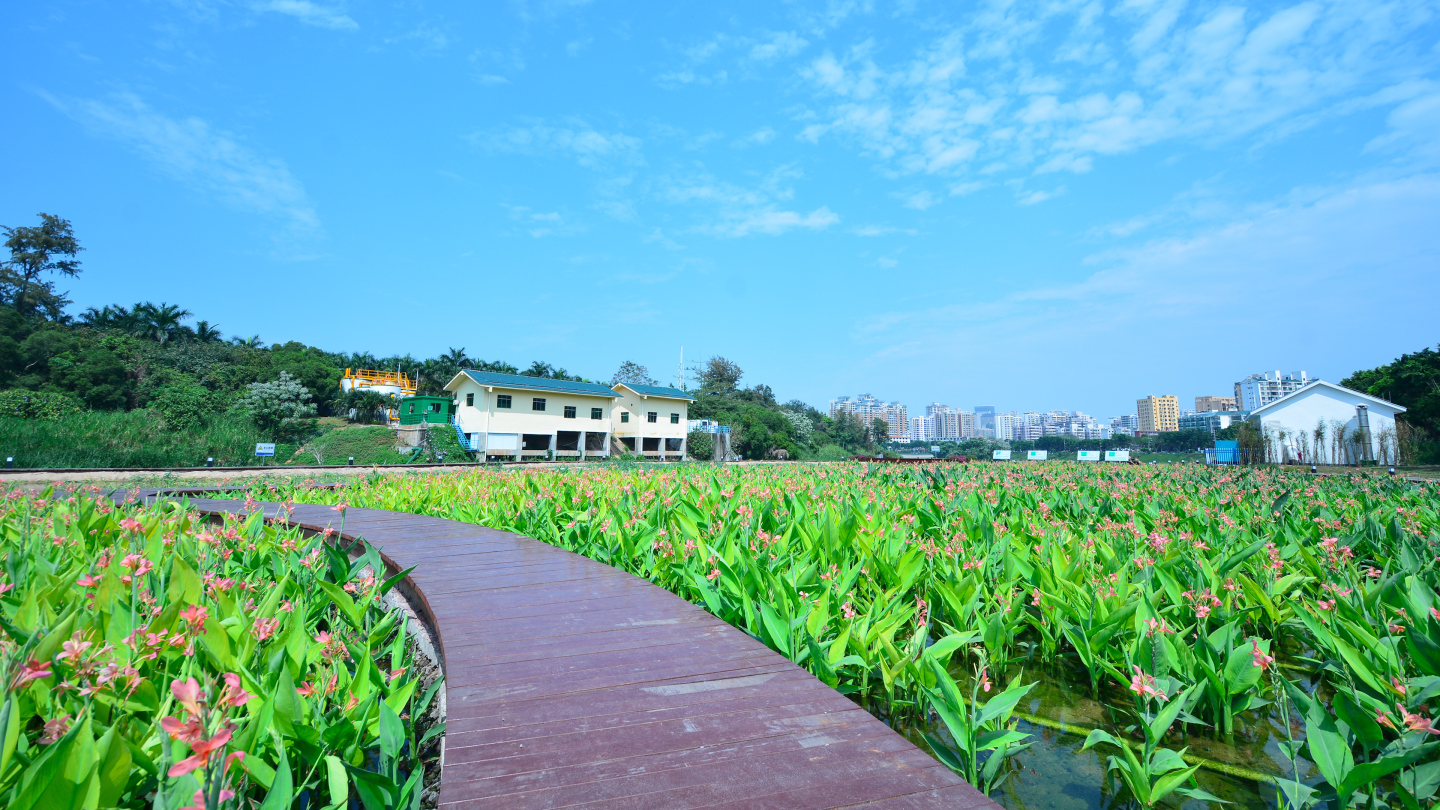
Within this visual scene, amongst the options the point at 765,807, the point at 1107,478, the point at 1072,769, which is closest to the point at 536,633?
the point at 765,807

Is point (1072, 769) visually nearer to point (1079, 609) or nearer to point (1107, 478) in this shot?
point (1079, 609)

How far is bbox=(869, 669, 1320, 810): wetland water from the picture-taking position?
6.89 ft

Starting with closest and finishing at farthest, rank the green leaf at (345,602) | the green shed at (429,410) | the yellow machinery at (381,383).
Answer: the green leaf at (345,602) < the green shed at (429,410) < the yellow machinery at (381,383)

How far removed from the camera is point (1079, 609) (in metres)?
2.95

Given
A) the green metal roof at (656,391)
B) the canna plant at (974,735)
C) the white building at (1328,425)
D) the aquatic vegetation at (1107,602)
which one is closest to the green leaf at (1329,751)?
the aquatic vegetation at (1107,602)

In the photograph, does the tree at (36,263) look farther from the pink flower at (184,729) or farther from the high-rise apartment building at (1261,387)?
the high-rise apartment building at (1261,387)

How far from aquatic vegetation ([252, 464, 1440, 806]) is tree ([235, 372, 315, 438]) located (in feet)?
87.8

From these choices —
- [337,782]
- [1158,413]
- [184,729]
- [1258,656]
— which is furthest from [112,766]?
[1158,413]

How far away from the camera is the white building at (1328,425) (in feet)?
75.3

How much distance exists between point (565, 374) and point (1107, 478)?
44408 mm

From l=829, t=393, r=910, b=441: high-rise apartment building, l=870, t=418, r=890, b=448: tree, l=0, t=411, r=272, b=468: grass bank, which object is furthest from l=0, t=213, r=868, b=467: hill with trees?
l=829, t=393, r=910, b=441: high-rise apartment building

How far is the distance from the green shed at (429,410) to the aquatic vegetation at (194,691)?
29268 millimetres

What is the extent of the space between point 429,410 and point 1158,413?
498 feet

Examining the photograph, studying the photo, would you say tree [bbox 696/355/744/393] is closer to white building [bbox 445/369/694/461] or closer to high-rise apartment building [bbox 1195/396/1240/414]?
white building [bbox 445/369/694/461]
